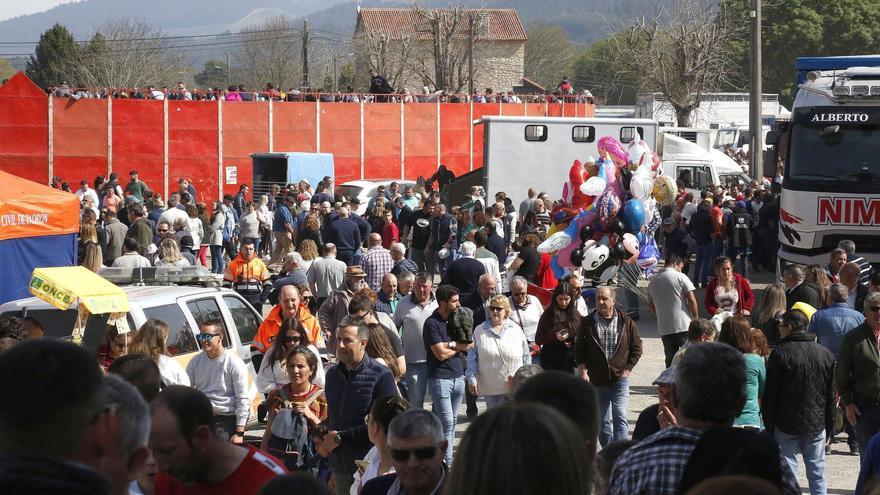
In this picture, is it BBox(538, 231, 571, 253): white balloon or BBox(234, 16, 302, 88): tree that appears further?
A: BBox(234, 16, 302, 88): tree

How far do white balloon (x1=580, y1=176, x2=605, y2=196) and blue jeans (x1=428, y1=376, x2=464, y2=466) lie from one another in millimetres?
7281

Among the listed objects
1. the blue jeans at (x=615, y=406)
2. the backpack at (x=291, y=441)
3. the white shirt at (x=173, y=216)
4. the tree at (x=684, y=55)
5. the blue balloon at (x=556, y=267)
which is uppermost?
the tree at (x=684, y=55)

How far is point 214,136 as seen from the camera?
36.3 meters

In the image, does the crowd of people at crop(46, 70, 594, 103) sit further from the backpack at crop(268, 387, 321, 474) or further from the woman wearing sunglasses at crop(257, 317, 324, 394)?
the backpack at crop(268, 387, 321, 474)

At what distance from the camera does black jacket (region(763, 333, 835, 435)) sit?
802cm

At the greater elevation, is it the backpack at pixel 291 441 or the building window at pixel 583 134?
the building window at pixel 583 134

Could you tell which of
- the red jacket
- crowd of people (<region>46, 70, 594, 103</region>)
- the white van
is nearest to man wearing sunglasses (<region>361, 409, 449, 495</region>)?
the red jacket

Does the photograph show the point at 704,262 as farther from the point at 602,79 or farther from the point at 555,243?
the point at 602,79

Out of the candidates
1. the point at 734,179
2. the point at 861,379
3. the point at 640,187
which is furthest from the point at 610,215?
the point at 734,179

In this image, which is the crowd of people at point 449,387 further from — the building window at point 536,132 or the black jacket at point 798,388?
the building window at point 536,132

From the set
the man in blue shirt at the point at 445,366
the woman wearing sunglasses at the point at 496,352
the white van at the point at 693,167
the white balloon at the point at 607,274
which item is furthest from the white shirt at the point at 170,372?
the white van at the point at 693,167

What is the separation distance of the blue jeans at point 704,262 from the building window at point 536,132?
492 cm

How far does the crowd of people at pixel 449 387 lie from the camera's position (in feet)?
9.58

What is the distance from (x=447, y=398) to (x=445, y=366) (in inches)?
10.2
